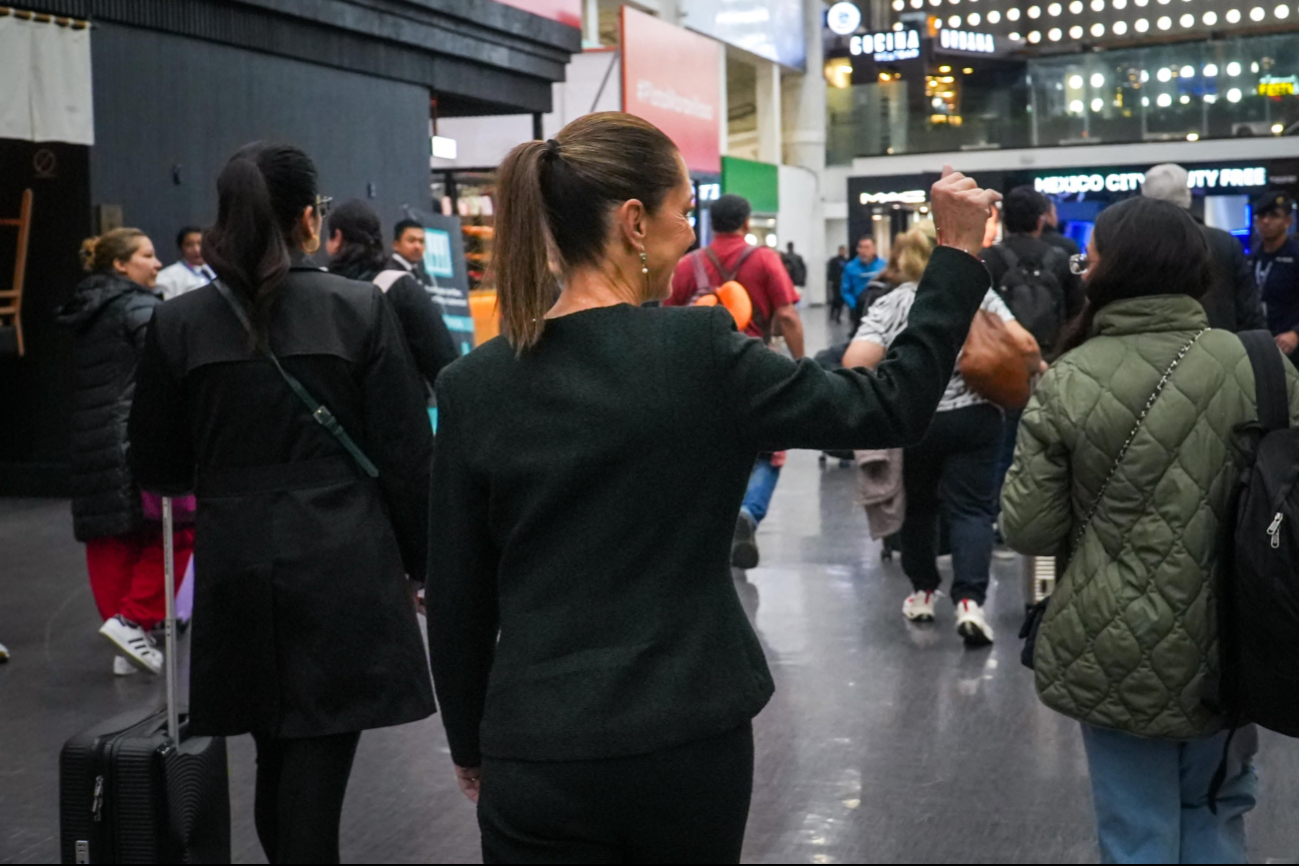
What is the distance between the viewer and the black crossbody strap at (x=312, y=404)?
3113 mm

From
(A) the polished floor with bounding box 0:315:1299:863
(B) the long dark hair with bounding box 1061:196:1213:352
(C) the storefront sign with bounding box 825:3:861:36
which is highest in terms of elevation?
(C) the storefront sign with bounding box 825:3:861:36

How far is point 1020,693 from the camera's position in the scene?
5.86m

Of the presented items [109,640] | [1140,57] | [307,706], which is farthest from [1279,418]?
[109,640]

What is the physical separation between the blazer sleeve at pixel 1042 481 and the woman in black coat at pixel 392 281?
2.36 metres

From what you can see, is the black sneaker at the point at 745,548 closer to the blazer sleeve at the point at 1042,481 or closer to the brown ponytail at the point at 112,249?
the brown ponytail at the point at 112,249

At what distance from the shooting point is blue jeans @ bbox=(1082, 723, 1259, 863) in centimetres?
310

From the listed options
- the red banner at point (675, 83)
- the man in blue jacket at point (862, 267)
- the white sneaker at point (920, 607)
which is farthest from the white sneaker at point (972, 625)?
the red banner at point (675, 83)

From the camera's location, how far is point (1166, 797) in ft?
10.2

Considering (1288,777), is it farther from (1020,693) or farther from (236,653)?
(236,653)

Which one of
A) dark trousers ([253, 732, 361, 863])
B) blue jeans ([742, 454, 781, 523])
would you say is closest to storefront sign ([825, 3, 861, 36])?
blue jeans ([742, 454, 781, 523])

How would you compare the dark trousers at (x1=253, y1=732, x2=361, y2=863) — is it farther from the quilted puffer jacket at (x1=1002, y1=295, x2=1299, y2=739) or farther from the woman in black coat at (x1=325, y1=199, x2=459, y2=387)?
the woman in black coat at (x1=325, y1=199, x2=459, y2=387)

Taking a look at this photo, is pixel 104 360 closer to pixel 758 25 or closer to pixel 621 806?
pixel 621 806

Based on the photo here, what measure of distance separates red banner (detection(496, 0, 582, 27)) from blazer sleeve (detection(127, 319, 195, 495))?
14451 millimetres

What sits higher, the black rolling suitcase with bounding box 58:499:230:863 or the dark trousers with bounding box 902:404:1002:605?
the dark trousers with bounding box 902:404:1002:605
